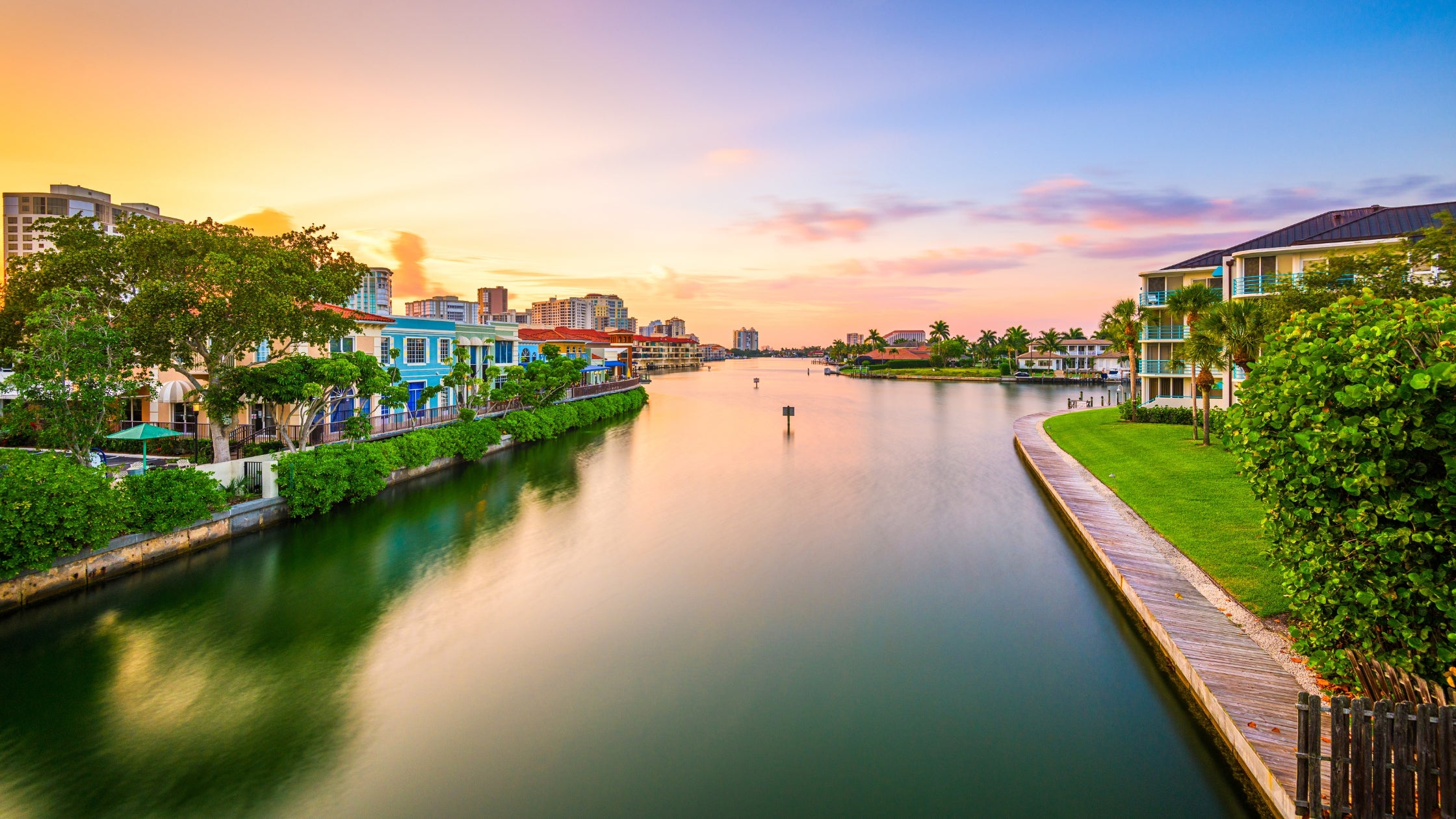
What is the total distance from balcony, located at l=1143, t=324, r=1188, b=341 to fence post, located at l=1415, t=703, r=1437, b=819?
4137cm

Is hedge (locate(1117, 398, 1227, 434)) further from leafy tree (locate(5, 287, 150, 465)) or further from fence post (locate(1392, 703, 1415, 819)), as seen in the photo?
leafy tree (locate(5, 287, 150, 465))

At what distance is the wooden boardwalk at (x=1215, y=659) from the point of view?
288 inches

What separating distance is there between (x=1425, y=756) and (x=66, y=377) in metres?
24.4

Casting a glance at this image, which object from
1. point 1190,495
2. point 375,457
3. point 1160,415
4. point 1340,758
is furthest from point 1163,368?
point 375,457

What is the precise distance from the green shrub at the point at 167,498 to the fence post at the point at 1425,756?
20.5m

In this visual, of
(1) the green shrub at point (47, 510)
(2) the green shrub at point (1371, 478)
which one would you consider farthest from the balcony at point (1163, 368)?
(1) the green shrub at point (47, 510)

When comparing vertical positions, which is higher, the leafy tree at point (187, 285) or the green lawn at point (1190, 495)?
the leafy tree at point (187, 285)

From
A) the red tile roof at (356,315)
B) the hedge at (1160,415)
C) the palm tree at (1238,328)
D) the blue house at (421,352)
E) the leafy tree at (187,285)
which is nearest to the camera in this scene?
the leafy tree at (187,285)

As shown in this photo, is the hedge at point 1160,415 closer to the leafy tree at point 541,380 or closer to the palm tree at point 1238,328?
the palm tree at point 1238,328

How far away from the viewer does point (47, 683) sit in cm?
1064

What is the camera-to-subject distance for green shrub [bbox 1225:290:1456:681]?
6.08 meters

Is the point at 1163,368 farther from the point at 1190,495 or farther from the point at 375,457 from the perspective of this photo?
the point at 375,457

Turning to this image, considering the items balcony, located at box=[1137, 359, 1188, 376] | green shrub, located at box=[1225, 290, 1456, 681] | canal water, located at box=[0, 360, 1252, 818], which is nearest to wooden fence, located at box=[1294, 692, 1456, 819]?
green shrub, located at box=[1225, 290, 1456, 681]

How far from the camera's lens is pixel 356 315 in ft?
111
